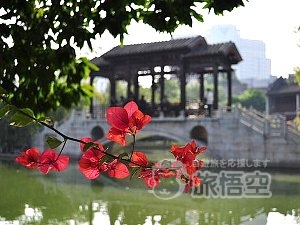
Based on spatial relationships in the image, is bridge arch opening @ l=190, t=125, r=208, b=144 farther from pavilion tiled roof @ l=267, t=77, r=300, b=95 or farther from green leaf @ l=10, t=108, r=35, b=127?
green leaf @ l=10, t=108, r=35, b=127

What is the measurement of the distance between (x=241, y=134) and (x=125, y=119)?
14831 millimetres

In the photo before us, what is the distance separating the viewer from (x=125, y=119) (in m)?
0.72

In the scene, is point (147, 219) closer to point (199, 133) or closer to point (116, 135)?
point (116, 135)

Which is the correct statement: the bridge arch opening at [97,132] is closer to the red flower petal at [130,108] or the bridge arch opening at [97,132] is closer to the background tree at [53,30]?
the background tree at [53,30]

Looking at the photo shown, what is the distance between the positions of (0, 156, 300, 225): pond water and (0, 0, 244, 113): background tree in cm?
506

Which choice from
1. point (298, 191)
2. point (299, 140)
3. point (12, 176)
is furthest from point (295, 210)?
point (12, 176)

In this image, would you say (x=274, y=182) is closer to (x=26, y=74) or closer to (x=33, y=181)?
(x=33, y=181)

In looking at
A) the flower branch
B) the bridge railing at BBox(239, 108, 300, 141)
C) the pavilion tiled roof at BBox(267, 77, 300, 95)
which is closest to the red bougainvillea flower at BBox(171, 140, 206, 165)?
the flower branch

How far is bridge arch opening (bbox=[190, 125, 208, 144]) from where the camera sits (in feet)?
55.0

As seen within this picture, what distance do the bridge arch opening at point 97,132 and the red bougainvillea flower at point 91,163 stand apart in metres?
18.2

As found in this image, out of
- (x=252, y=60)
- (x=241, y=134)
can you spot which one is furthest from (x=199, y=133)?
(x=252, y=60)

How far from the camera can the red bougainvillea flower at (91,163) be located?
780 millimetres

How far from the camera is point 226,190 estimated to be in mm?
10758

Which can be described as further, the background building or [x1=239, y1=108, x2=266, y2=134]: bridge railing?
the background building
